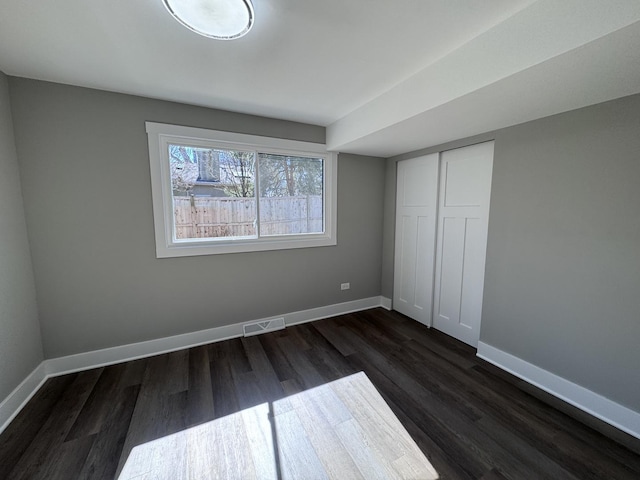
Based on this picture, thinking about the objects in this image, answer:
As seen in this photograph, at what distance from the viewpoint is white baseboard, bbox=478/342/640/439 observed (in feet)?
5.26

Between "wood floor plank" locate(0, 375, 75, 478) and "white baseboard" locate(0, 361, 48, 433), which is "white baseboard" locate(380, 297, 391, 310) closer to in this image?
"wood floor plank" locate(0, 375, 75, 478)

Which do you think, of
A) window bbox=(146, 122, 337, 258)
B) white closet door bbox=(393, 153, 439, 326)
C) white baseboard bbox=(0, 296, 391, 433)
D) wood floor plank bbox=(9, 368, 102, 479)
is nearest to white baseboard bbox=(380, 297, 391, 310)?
white closet door bbox=(393, 153, 439, 326)

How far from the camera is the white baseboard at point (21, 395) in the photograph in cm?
165

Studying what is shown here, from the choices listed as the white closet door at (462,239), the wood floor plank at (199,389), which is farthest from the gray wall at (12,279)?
the white closet door at (462,239)

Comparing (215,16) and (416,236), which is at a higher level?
(215,16)

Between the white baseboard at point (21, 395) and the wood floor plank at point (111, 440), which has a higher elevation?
the white baseboard at point (21, 395)

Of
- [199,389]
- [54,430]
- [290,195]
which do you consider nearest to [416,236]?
[290,195]

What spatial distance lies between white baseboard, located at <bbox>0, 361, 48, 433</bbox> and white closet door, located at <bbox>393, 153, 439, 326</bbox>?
370 cm

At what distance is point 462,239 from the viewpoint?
8.73ft

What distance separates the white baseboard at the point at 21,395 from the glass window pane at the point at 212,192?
1.46 metres

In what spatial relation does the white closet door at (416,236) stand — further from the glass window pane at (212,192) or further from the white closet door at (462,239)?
the glass window pane at (212,192)

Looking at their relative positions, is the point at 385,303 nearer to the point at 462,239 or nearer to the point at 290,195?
the point at 462,239

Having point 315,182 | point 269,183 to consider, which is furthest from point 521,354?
point 269,183

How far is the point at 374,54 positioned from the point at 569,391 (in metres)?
2.79
